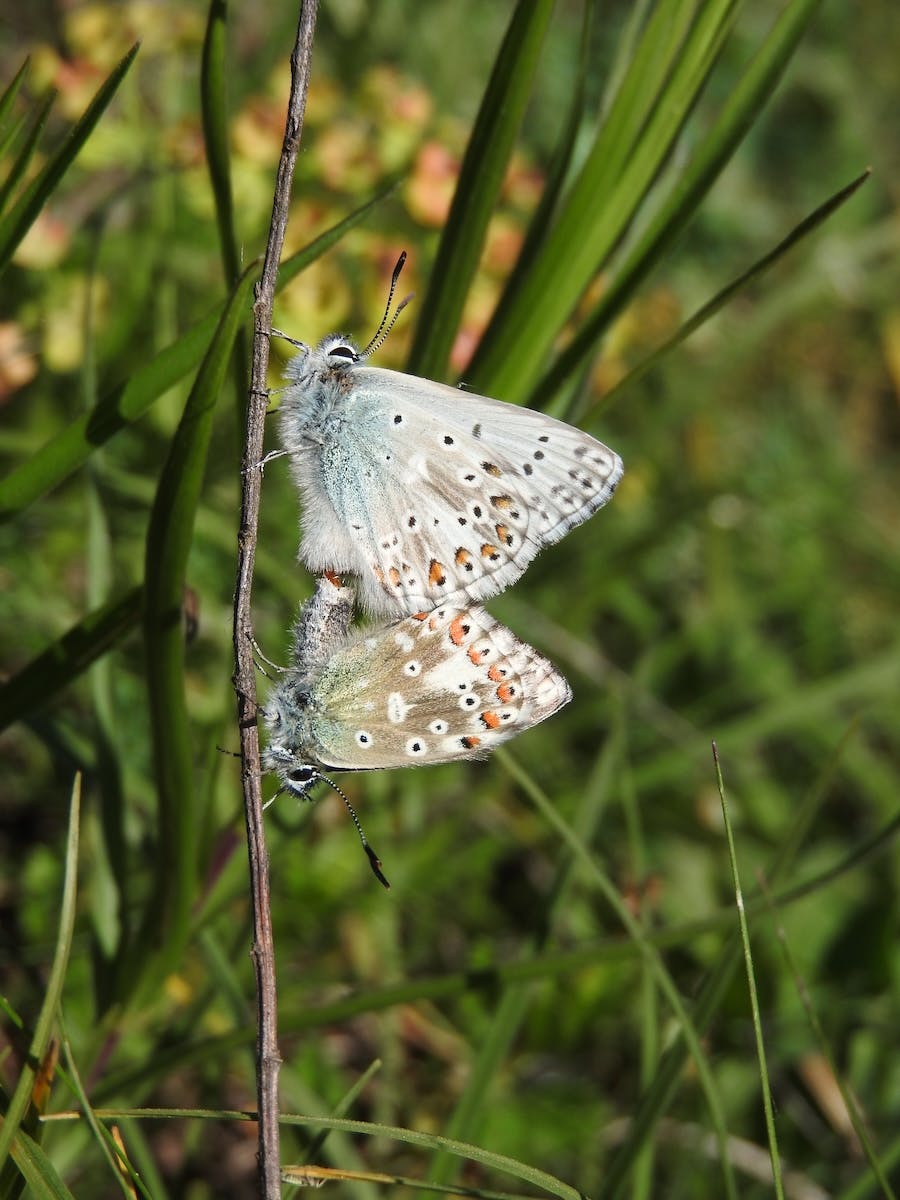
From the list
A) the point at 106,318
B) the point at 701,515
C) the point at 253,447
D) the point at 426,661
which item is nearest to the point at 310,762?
the point at 426,661

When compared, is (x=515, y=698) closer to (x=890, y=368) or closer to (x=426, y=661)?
(x=426, y=661)

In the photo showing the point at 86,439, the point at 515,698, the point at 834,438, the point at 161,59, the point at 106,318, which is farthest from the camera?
the point at 834,438

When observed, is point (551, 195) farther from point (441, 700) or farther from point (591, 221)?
Result: point (441, 700)

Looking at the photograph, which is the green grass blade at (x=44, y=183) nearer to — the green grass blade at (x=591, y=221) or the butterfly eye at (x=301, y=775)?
the green grass blade at (x=591, y=221)

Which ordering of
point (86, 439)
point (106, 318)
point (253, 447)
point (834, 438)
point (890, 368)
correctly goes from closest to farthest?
point (253, 447), point (86, 439), point (106, 318), point (834, 438), point (890, 368)

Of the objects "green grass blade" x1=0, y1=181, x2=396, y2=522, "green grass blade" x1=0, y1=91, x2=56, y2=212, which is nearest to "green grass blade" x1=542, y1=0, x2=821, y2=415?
"green grass blade" x1=0, y1=181, x2=396, y2=522

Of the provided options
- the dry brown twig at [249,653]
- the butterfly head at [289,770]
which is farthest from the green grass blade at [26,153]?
the butterfly head at [289,770]
